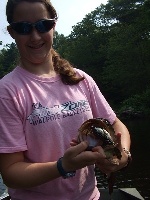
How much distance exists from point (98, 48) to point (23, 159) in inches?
2432

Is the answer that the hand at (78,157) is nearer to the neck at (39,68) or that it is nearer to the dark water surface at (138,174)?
the neck at (39,68)

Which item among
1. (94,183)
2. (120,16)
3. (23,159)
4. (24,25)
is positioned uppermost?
(120,16)

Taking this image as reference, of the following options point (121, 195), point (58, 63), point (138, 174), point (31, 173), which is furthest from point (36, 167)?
point (138, 174)

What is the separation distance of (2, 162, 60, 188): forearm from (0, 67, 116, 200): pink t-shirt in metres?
0.13

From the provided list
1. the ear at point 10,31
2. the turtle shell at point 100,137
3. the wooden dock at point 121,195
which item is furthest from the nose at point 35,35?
the wooden dock at point 121,195

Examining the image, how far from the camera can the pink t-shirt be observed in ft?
7.62

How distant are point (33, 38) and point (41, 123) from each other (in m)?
0.65

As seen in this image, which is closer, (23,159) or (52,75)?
(23,159)

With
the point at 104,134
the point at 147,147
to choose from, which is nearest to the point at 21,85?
the point at 104,134

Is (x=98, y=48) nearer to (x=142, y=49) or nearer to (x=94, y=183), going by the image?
(x=142, y=49)

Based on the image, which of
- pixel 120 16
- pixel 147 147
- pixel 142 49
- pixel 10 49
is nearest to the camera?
pixel 147 147

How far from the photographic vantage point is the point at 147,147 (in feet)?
63.4

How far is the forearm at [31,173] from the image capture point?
2174mm

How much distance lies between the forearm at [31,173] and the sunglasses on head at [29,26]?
95cm
